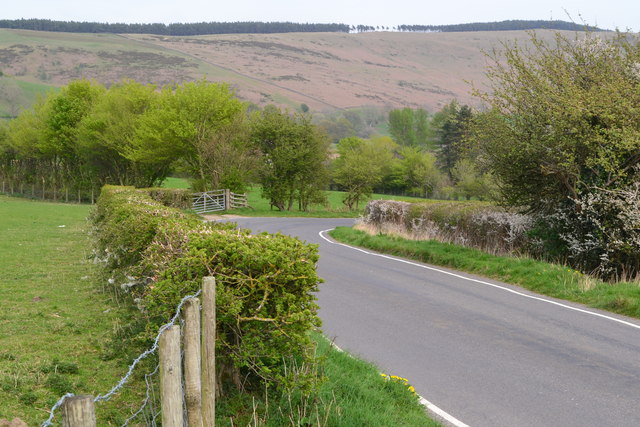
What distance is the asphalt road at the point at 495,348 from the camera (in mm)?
6125

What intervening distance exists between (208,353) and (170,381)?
37.4 inches

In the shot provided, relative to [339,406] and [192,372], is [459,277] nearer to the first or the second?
[339,406]

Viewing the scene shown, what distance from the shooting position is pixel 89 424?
2.56 metres

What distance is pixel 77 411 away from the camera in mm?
2533

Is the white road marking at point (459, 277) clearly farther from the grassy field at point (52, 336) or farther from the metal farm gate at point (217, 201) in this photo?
the metal farm gate at point (217, 201)

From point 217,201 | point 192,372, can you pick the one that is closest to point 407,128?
point 217,201

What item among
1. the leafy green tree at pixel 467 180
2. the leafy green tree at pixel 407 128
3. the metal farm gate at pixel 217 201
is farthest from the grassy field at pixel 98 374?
the leafy green tree at pixel 407 128

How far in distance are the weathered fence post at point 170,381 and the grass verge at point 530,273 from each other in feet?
30.9

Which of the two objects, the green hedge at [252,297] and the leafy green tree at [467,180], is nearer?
the green hedge at [252,297]

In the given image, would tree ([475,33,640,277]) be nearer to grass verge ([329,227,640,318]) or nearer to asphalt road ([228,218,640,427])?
grass verge ([329,227,640,318])

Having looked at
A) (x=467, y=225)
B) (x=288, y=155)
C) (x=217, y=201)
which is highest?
(x=467, y=225)

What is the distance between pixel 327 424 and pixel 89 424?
2862mm

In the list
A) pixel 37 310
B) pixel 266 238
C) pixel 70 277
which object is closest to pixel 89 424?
pixel 266 238

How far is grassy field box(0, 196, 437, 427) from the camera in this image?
5215 mm
